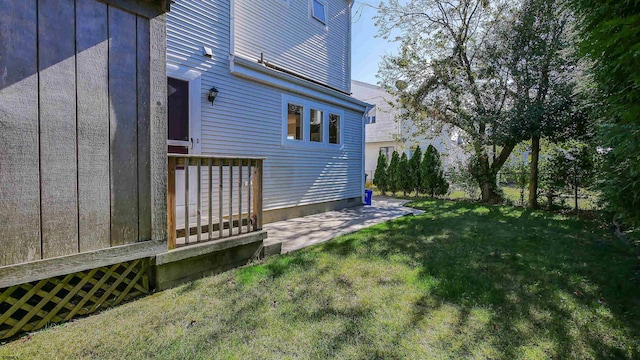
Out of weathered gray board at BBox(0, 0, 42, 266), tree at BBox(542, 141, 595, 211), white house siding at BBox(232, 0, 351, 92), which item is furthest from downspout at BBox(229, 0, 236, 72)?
tree at BBox(542, 141, 595, 211)

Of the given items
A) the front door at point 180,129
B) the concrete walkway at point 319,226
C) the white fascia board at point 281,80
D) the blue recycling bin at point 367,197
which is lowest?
the concrete walkway at point 319,226

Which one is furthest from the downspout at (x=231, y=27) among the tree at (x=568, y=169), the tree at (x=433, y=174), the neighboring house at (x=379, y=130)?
the neighboring house at (x=379, y=130)

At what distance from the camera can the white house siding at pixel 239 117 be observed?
481 centimetres

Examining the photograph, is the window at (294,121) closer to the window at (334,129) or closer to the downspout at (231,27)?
the window at (334,129)

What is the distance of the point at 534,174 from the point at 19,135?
10531 mm

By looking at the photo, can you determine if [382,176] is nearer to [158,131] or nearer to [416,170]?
[416,170]

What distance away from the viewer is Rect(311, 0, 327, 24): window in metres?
7.54

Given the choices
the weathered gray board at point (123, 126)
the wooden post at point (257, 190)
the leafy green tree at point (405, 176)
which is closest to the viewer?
the weathered gray board at point (123, 126)

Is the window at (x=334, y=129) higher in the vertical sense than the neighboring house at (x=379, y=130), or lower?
lower

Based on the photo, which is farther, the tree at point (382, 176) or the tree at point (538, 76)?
the tree at point (382, 176)

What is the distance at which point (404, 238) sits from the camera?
16.3ft

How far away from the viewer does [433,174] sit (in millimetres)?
11062

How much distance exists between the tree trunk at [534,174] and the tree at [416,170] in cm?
373

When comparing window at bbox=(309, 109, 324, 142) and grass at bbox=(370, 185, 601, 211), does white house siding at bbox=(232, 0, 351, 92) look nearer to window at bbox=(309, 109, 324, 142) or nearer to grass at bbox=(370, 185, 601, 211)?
window at bbox=(309, 109, 324, 142)
